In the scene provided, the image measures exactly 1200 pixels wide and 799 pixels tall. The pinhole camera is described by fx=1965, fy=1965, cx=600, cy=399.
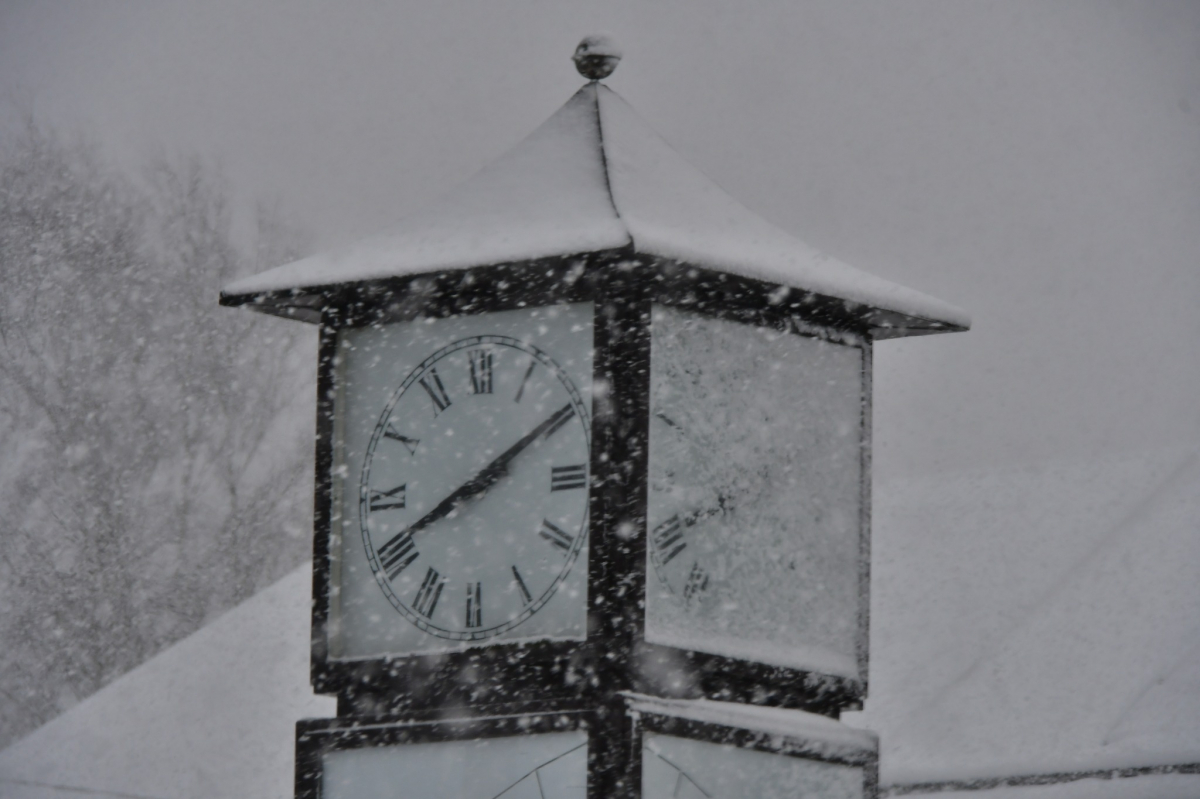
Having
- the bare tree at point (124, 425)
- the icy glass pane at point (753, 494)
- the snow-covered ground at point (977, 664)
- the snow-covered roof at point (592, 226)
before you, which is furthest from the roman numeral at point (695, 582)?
the bare tree at point (124, 425)

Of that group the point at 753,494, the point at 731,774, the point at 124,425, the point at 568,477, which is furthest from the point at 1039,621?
the point at 124,425

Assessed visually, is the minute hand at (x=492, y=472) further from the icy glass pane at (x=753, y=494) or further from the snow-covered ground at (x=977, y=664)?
the snow-covered ground at (x=977, y=664)

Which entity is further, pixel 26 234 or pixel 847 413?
pixel 26 234

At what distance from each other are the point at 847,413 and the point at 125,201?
9.43 meters

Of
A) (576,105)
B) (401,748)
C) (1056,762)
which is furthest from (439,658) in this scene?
(1056,762)

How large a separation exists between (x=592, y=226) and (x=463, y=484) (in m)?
0.59

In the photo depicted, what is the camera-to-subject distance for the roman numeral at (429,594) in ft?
13.1

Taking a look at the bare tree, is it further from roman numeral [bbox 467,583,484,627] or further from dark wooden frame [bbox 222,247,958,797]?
roman numeral [bbox 467,583,484,627]

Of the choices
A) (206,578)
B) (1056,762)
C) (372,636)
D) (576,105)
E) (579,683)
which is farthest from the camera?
(206,578)

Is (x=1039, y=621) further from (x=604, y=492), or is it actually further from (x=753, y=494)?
(x=604, y=492)

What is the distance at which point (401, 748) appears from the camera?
13.0ft

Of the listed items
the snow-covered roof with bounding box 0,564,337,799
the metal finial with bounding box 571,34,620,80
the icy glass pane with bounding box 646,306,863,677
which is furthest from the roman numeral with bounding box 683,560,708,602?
the snow-covered roof with bounding box 0,564,337,799

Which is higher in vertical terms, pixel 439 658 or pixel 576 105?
pixel 576 105

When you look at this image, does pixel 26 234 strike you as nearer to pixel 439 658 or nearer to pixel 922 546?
pixel 922 546
